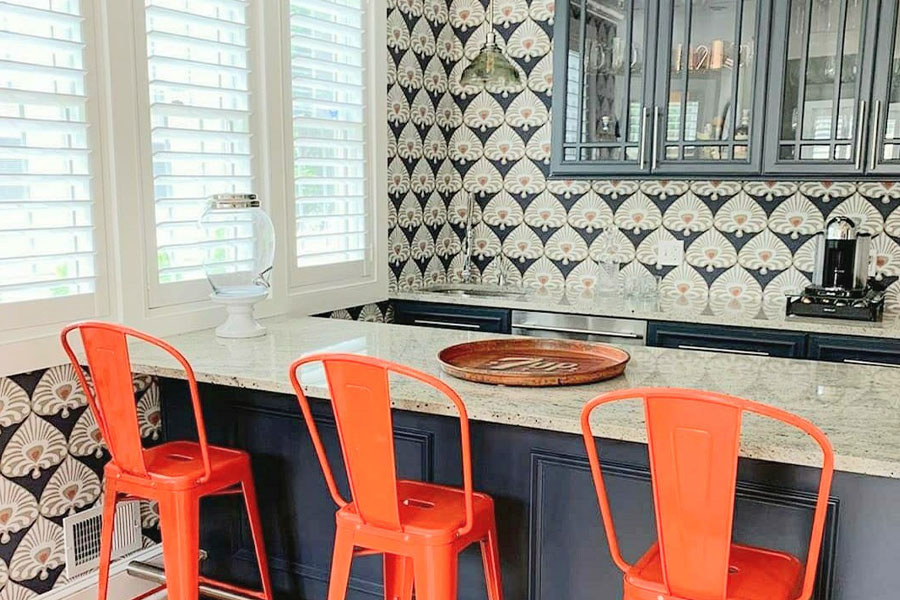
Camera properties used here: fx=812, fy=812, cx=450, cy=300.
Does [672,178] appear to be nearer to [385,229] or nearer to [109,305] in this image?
[385,229]

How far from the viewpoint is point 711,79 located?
342cm

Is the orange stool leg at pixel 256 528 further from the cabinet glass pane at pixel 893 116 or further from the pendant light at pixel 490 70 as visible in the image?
the cabinet glass pane at pixel 893 116

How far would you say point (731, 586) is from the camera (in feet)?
5.14

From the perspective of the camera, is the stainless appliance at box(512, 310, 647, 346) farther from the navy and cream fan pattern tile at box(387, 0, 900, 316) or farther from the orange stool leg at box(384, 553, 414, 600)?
the orange stool leg at box(384, 553, 414, 600)

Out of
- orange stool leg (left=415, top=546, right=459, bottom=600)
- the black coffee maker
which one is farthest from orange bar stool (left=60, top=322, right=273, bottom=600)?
the black coffee maker

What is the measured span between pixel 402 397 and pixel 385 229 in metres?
1.99

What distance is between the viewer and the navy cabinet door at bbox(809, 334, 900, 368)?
3006 millimetres

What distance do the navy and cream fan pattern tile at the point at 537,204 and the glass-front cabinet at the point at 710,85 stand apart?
0.38 m

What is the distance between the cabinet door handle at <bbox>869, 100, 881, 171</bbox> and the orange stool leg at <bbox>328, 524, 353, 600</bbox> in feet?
8.21

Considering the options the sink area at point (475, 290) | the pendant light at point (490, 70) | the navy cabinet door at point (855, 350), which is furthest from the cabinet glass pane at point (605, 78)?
the navy cabinet door at point (855, 350)

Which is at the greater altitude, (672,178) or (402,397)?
(672,178)

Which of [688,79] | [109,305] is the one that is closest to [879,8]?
[688,79]

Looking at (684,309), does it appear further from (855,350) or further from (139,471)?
(139,471)

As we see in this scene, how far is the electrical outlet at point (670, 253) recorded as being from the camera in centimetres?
393
